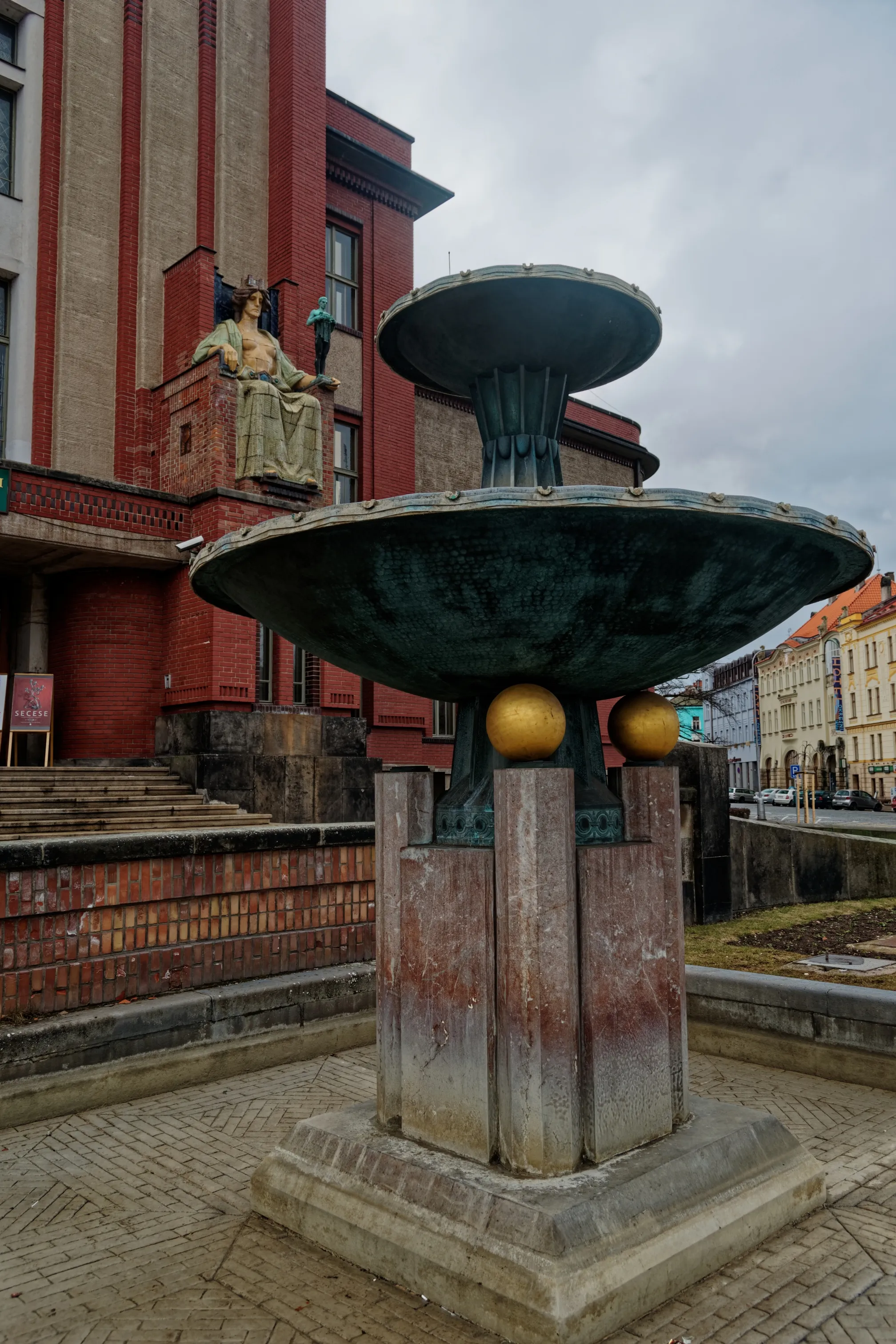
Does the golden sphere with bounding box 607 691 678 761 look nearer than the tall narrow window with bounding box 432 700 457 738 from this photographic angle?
Yes

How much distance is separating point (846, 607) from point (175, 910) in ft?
240

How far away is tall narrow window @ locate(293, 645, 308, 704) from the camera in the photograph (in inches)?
591

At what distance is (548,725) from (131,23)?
706 inches

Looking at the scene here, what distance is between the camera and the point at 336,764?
13.6m

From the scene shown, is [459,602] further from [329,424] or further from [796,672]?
[796,672]

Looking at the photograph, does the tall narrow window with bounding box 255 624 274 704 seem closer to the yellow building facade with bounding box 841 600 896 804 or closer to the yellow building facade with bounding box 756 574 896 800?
the yellow building facade with bounding box 756 574 896 800

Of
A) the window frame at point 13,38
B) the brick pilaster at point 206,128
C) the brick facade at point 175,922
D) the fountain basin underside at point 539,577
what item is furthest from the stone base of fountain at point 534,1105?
the window frame at point 13,38

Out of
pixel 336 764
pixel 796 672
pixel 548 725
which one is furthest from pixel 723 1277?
pixel 796 672

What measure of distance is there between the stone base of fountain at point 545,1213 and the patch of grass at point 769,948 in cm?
249

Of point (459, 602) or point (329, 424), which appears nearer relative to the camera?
point (459, 602)

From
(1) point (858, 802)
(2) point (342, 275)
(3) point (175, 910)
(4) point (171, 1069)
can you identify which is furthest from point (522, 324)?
(1) point (858, 802)

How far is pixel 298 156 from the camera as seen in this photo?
56.5 ft

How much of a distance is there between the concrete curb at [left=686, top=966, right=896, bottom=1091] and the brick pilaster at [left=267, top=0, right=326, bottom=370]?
45.1 feet

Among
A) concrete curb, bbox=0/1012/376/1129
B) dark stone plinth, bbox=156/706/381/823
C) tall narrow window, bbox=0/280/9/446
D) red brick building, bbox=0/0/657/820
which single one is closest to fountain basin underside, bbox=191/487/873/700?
concrete curb, bbox=0/1012/376/1129
